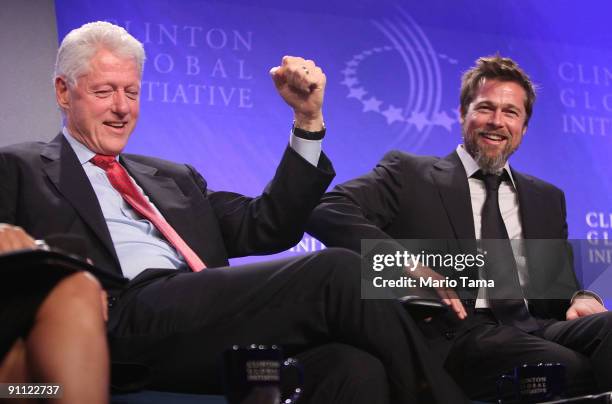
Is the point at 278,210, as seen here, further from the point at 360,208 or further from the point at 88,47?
the point at 88,47

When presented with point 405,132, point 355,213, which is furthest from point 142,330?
point 405,132

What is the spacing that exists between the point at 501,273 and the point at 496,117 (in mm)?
658

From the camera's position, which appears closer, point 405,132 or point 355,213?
point 355,213

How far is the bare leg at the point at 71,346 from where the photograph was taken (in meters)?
1.21

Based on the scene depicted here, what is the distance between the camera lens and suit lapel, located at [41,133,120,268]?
7.06ft

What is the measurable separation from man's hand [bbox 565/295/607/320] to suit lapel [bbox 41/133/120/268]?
1513 millimetres

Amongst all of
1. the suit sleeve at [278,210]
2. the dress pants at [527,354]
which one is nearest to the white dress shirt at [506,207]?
the dress pants at [527,354]

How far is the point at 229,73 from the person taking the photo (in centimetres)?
357

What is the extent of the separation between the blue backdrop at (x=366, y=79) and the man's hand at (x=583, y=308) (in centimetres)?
32

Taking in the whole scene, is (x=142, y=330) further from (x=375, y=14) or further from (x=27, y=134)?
(x=375, y=14)

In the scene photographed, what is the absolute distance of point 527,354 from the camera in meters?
2.56

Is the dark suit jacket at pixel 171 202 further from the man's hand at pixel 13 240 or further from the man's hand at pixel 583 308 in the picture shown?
the man's hand at pixel 583 308

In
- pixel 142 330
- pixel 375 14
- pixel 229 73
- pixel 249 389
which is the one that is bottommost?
pixel 249 389

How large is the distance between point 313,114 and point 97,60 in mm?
612
